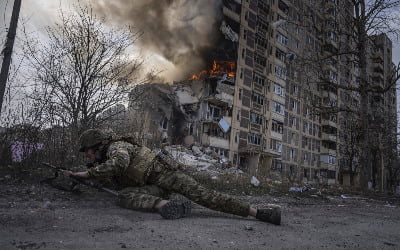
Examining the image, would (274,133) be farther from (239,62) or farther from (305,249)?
(305,249)

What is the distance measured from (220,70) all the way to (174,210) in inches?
1050

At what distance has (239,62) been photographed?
30406 millimetres

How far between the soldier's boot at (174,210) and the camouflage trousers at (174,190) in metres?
0.28

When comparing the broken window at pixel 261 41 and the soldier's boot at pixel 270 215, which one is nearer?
the soldier's boot at pixel 270 215

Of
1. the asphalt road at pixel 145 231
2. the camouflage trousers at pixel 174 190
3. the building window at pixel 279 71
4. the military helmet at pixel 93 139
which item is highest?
the building window at pixel 279 71

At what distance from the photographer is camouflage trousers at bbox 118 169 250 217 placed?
3.53 meters

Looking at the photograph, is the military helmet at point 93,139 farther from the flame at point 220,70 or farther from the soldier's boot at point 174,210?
the flame at point 220,70

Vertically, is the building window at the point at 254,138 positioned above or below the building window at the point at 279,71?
below

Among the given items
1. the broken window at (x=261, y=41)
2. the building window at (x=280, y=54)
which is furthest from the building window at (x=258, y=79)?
the building window at (x=280, y=54)

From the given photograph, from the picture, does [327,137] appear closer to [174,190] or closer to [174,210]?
[174,190]

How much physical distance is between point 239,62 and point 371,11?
62.7ft

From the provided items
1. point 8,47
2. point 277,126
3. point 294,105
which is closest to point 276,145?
point 277,126

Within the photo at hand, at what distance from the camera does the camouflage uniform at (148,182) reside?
352 cm

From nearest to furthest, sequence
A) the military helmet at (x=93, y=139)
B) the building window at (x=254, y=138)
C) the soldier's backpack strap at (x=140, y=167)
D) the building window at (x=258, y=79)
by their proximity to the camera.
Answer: the soldier's backpack strap at (x=140, y=167) < the military helmet at (x=93, y=139) < the building window at (x=254, y=138) < the building window at (x=258, y=79)
